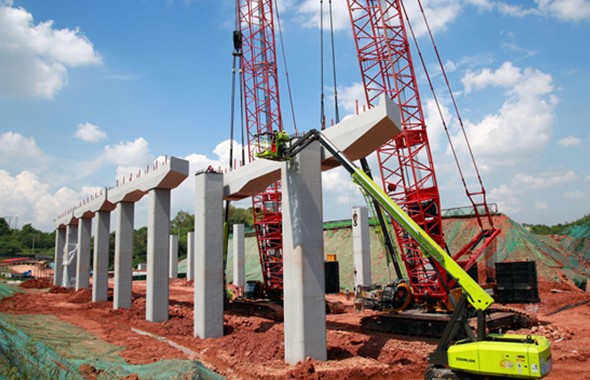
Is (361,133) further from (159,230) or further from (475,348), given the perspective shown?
(159,230)

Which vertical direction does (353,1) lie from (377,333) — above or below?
above

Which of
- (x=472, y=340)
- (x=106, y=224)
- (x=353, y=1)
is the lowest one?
(x=472, y=340)

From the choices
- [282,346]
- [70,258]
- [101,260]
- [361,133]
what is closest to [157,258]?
[282,346]

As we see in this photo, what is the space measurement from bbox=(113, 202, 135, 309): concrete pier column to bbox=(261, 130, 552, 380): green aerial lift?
18121 mm

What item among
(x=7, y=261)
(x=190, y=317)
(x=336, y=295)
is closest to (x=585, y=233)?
(x=336, y=295)

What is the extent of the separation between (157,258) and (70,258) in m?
21.9

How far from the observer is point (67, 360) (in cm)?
1065

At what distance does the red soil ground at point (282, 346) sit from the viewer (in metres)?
12.1

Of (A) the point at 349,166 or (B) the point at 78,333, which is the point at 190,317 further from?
(A) the point at 349,166

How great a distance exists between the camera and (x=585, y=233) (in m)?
35.0

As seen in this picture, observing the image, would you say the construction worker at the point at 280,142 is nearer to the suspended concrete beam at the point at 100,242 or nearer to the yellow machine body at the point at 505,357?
the yellow machine body at the point at 505,357

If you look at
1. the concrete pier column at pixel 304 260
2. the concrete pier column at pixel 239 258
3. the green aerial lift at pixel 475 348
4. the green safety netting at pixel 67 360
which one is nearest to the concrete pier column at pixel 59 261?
the concrete pier column at pixel 239 258

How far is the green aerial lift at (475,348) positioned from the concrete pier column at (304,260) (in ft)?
8.07

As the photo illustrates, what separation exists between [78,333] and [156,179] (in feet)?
24.4
